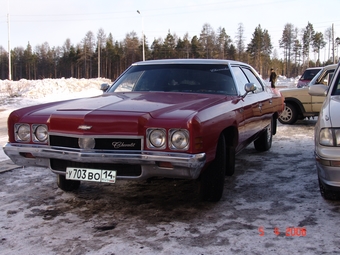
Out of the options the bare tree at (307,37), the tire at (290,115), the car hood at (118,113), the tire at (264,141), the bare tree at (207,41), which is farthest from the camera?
the bare tree at (307,37)

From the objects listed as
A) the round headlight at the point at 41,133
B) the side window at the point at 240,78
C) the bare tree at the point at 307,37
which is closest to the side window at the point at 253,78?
the side window at the point at 240,78

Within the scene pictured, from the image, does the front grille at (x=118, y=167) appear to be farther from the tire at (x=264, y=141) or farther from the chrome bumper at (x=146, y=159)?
the tire at (x=264, y=141)

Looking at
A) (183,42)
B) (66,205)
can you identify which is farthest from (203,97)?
(183,42)

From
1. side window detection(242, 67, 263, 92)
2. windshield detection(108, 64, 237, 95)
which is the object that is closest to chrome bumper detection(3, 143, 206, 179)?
windshield detection(108, 64, 237, 95)

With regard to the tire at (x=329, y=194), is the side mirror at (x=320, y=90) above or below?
above

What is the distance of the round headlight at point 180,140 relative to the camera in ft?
10.6

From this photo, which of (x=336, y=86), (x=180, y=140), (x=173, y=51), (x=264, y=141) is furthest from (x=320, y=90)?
(x=173, y=51)

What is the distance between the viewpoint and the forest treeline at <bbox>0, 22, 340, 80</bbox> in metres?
83.4

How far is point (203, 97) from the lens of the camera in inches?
168

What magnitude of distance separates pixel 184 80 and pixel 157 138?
1665mm

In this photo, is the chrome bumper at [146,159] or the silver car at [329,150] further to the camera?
the silver car at [329,150]

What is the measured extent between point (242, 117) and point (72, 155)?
2083 mm

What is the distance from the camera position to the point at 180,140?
3.26 meters

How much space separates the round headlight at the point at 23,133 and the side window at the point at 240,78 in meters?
2.57
